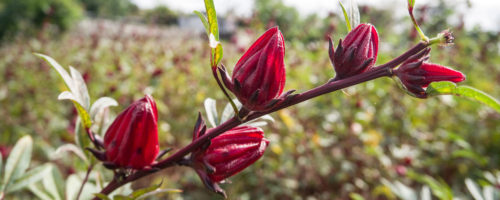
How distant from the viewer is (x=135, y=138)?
Result: 1.43ft

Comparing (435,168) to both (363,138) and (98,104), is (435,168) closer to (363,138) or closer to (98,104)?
(363,138)

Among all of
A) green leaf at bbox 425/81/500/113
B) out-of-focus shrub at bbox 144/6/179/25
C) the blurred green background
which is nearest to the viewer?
green leaf at bbox 425/81/500/113

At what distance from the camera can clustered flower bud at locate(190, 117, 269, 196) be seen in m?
0.43

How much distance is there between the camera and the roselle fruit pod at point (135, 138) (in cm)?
43

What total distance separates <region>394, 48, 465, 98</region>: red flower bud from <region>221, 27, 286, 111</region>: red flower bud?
142mm

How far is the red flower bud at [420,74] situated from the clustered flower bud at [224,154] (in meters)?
0.19

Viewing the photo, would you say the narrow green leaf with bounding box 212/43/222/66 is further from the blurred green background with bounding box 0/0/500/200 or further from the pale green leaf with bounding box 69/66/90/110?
the blurred green background with bounding box 0/0/500/200

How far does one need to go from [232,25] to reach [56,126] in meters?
2.22

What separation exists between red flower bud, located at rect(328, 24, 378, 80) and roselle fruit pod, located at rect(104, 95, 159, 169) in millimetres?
248

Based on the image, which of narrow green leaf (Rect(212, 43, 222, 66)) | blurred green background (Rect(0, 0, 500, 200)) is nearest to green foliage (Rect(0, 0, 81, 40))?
blurred green background (Rect(0, 0, 500, 200))

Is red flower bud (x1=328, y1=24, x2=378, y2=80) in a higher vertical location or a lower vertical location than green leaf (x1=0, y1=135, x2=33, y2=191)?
higher

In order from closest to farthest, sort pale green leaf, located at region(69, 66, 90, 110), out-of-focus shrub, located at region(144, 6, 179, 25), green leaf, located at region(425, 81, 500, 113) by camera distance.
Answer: green leaf, located at region(425, 81, 500, 113) → pale green leaf, located at region(69, 66, 90, 110) → out-of-focus shrub, located at region(144, 6, 179, 25)

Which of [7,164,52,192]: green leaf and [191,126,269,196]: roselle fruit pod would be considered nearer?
[191,126,269,196]: roselle fruit pod

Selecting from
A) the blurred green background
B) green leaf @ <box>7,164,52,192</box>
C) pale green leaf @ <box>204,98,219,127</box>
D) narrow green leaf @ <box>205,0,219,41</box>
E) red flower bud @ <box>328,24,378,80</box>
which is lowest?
the blurred green background
